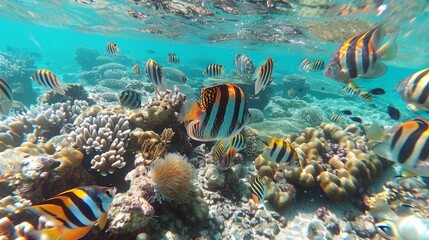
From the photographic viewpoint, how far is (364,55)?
8.59 feet

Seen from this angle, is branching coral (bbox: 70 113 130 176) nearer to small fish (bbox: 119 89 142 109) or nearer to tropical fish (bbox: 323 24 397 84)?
small fish (bbox: 119 89 142 109)

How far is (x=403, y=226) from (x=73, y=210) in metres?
3.43

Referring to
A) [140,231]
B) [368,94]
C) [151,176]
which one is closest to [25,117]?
[151,176]

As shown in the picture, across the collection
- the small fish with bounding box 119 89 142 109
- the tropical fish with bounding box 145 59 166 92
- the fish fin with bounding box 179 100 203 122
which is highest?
the fish fin with bounding box 179 100 203 122

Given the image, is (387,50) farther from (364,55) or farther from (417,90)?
(417,90)

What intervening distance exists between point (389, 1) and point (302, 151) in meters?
12.7

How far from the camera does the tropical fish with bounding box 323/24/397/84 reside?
2617 millimetres

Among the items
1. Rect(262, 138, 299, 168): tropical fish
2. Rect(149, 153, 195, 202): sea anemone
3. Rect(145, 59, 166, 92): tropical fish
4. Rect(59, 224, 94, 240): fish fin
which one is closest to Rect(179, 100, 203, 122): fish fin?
Rect(59, 224, 94, 240): fish fin

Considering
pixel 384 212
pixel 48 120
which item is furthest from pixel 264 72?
pixel 48 120

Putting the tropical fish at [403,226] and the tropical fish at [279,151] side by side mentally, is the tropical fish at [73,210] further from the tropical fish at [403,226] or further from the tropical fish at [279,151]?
the tropical fish at [403,226]

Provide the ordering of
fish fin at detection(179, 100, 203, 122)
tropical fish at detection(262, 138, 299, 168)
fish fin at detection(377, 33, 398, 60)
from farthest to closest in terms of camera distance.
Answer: tropical fish at detection(262, 138, 299, 168) → fish fin at detection(377, 33, 398, 60) → fish fin at detection(179, 100, 203, 122)

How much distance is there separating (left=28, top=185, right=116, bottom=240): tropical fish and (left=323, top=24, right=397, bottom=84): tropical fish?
290 cm

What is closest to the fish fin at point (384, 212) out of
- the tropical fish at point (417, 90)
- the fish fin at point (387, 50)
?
the tropical fish at point (417, 90)

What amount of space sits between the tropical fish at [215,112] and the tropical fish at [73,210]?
1.15 metres
